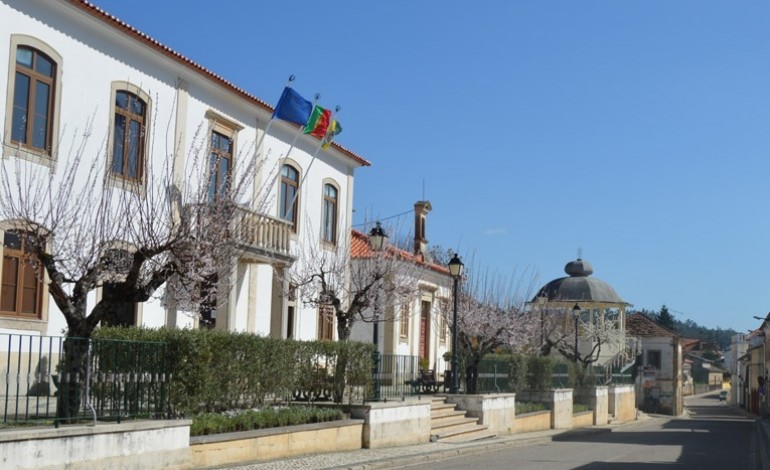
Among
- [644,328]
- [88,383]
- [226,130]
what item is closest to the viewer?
[88,383]

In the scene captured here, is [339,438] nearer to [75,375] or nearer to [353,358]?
[353,358]

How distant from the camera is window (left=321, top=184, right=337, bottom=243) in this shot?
32.1 meters

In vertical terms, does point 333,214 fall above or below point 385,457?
above

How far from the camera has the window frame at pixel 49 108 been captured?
711 inches

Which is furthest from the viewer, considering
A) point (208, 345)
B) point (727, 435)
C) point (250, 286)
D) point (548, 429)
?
point (727, 435)

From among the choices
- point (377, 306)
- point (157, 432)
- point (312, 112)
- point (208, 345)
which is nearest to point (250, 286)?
point (377, 306)

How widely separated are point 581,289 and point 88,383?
153ft

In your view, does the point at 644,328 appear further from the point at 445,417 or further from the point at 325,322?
the point at 445,417

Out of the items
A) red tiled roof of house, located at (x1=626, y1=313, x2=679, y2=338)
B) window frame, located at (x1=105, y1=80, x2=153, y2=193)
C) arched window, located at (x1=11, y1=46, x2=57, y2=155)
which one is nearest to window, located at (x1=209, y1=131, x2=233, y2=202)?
window frame, located at (x1=105, y1=80, x2=153, y2=193)

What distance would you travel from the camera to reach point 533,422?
108 ft

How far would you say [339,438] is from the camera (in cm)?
1956

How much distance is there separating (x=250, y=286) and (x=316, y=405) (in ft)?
24.9

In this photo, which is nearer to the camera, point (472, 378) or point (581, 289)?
point (472, 378)

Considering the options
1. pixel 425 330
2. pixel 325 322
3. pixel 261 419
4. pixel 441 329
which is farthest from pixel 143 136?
pixel 441 329
